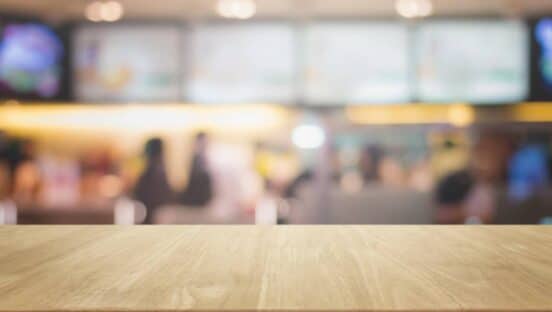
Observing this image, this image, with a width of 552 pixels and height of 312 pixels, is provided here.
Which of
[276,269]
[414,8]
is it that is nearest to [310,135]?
[276,269]

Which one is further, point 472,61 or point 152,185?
point 472,61

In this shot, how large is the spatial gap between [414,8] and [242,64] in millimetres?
1676

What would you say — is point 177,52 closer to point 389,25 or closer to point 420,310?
point 389,25

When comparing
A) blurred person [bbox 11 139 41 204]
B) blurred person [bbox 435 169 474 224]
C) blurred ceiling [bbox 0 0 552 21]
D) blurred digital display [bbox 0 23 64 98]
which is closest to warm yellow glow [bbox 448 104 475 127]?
blurred ceiling [bbox 0 0 552 21]

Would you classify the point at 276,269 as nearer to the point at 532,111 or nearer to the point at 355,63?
the point at 355,63

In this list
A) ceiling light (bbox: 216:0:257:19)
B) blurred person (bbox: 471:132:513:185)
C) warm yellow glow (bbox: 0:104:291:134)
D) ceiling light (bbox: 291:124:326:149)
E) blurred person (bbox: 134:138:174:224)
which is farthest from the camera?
warm yellow glow (bbox: 0:104:291:134)

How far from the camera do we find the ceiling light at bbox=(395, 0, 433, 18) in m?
4.63

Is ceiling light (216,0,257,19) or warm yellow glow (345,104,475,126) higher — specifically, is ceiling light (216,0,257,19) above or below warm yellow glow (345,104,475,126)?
above

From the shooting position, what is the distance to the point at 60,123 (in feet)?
17.1

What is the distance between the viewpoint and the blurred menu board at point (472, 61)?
491 centimetres

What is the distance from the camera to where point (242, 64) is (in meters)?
4.97

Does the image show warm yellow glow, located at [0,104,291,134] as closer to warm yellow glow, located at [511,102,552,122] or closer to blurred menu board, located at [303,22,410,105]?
blurred menu board, located at [303,22,410,105]

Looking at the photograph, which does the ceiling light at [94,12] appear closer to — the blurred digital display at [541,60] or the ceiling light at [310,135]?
the ceiling light at [310,135]

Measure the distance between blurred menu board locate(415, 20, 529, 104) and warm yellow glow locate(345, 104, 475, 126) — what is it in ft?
0.35
